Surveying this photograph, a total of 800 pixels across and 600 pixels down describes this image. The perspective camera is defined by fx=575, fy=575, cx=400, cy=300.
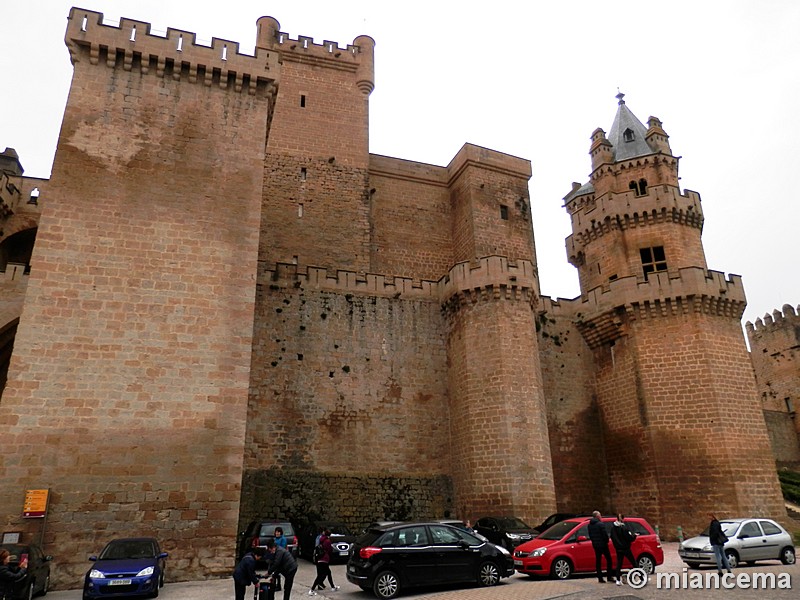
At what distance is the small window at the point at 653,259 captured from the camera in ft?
81.6

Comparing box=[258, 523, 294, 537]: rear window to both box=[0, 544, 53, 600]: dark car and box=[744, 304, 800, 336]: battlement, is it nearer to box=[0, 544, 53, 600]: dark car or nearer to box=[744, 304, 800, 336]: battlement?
box=[0, 544, 53, 600]: dark car

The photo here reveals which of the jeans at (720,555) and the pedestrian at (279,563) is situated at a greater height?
the pedestrian at (279,563)

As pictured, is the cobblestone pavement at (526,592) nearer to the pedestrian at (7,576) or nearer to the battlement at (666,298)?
the pedestrian at (7,576)

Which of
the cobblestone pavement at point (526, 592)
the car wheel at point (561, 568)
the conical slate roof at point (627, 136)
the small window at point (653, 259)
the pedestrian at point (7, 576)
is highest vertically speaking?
the conical slate roof at point (627, 136)

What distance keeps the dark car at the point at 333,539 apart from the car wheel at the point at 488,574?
501 centimetres

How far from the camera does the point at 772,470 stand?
20156 mm

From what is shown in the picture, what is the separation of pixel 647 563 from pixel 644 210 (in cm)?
1719

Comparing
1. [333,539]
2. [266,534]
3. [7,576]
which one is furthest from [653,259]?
[7,576]

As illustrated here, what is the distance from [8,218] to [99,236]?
10.8 metres

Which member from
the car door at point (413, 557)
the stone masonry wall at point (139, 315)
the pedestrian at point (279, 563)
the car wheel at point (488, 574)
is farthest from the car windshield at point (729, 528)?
the stone masonry wall at point (139, 315)

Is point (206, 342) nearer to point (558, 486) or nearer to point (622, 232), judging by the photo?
point (558, 486)

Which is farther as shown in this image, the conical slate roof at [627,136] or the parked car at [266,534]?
the conical slate roof at [627,136]

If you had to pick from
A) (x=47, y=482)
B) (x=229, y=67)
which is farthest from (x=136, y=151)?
(x=47, y=482)

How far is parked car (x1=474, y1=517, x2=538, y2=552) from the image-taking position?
1462 cm
